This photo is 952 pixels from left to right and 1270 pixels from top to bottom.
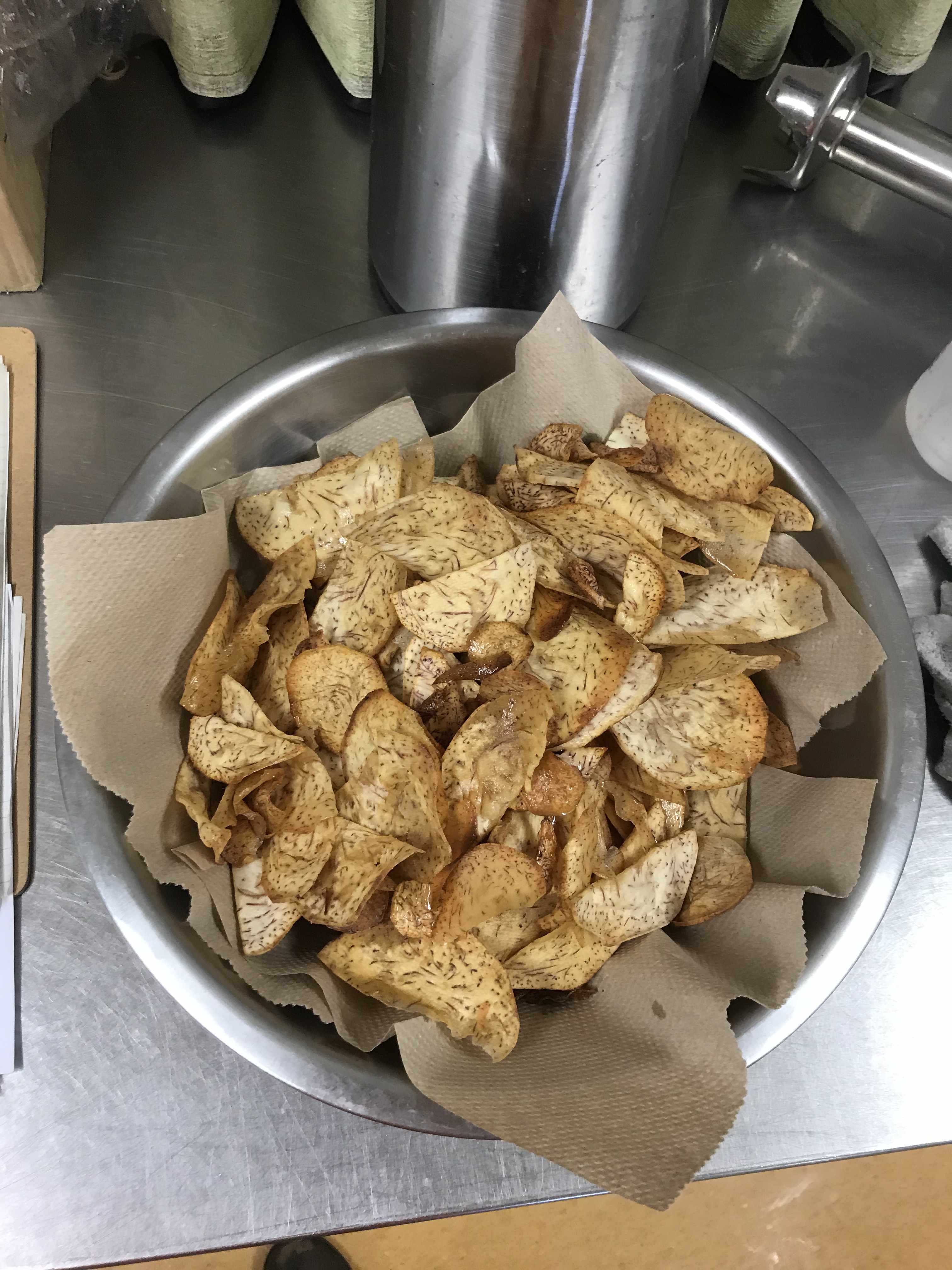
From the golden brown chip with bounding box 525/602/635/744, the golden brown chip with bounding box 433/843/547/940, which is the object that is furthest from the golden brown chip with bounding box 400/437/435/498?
the golden brown chip with bounding box 433/843/547/940

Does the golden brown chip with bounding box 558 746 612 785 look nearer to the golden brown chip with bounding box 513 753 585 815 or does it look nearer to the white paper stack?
the golden brown chip with bounding box 513 753 585 815

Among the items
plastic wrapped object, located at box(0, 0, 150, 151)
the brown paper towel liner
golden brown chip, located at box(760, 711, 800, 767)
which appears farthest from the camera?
plastic wrapped object, located at box(0, 0, 150, 151)

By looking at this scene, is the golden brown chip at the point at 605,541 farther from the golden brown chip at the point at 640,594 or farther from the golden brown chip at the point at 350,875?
the golden brown chip at the point at 350,875

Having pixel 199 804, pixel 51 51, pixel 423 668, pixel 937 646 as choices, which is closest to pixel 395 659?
pixel 423 668

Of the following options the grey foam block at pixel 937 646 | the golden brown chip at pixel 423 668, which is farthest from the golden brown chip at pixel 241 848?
the grey foam block at pixel 937 646

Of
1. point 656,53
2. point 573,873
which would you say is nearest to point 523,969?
point 573,873

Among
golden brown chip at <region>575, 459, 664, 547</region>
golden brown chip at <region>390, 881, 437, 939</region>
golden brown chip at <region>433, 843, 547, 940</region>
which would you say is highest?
golden brown chip at <region>575, 459, 664, 547</region>

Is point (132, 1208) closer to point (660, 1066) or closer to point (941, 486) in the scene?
point (660, 1066)
